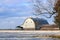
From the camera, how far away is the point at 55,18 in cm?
6669

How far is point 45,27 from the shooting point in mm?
108938

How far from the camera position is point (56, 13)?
65688 mm

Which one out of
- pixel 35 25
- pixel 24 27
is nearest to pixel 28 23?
pixel 24 27

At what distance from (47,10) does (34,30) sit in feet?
176

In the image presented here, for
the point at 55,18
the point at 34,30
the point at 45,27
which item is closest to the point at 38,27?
the point at 45,27

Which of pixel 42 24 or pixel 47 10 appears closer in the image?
pixel 47 10

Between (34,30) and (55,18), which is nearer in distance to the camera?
(55,18)

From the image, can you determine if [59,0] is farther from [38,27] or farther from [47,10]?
[38,27]

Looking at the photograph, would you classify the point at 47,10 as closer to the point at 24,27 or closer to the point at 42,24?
the point at 42,24

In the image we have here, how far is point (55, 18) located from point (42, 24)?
43.2 m

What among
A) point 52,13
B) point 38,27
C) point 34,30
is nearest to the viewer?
point 52,13

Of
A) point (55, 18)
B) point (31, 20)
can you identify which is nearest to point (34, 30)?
point (31, 20)

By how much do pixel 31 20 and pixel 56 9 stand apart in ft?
182

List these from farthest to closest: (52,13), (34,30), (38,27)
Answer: (34,30) < (38,27) < (52,13)
